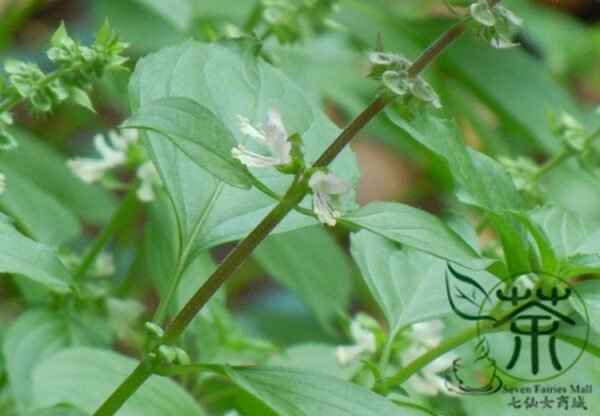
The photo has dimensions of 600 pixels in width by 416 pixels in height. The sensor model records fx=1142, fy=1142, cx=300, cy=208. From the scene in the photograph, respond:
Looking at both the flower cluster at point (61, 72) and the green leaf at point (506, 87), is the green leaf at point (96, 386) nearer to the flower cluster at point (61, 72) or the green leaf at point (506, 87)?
the flower cluster at point (61, 72)

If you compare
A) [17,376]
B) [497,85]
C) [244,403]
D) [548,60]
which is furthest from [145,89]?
[548,60]

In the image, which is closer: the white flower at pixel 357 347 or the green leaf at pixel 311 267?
the white flower at pixel 357 347

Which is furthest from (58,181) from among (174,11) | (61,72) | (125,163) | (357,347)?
(61,72)

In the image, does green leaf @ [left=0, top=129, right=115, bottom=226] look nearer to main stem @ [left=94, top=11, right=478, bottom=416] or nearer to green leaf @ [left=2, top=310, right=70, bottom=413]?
green leaf @ [left=2, top=310, right=70, bottom=413]

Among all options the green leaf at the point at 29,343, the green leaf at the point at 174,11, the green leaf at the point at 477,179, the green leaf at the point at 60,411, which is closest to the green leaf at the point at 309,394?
the green leaf at the point at 477,179

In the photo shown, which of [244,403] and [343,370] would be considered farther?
[343,370]

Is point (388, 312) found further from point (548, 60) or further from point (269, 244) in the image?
point (548, 60)
